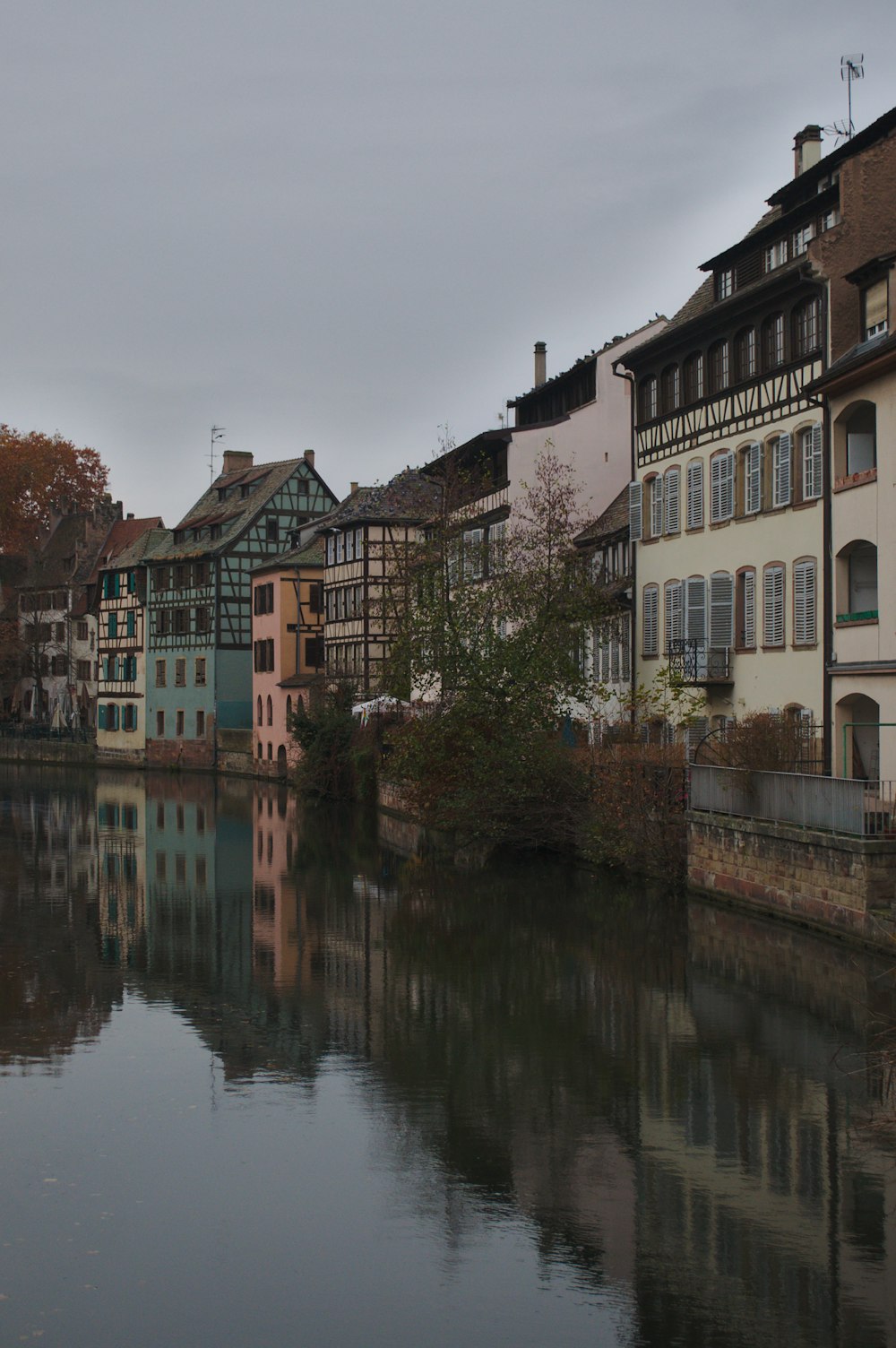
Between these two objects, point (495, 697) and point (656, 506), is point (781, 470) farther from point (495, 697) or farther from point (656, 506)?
point (495, 697)

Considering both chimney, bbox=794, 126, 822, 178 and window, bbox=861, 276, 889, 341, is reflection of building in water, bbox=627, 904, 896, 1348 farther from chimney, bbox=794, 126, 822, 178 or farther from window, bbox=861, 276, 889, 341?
chimney, bbox=794, 126, 822, 178

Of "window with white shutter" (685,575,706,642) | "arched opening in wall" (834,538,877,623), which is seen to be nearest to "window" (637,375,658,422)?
"window with white shutter" (685,575,706,642)

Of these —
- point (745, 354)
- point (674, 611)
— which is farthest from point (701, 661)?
point (745, 354)

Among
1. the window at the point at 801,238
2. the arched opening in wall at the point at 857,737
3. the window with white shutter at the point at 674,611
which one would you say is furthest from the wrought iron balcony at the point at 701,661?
the window at the point at 801,238

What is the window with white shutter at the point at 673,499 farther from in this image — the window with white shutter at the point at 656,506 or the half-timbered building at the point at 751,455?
the window with white shutter at the point at 656,506

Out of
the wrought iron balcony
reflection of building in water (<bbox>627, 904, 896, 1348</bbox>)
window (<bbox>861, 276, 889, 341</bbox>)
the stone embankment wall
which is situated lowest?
reflection of building in water (<bbox>627, 904, 896, 1348</bbox>)

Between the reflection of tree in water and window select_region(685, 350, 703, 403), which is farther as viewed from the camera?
window select_region(685, 350, 703, 403)

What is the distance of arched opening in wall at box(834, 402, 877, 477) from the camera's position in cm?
2445

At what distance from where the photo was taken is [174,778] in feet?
198

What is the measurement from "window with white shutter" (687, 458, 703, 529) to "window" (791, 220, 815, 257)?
458 cm

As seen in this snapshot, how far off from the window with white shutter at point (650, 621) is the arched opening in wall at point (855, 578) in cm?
795

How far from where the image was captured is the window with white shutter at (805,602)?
25969 mm

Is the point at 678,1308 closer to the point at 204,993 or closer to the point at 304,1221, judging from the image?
the point at 304,1221

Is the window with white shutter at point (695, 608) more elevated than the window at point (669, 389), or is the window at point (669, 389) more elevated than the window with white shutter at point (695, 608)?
the window at point (669, 389)
